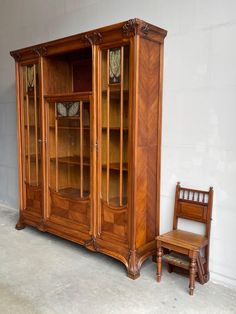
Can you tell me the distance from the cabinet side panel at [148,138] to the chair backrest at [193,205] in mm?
240

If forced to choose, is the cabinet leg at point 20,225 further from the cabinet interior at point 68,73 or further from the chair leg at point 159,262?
the chair leg at point 159,262

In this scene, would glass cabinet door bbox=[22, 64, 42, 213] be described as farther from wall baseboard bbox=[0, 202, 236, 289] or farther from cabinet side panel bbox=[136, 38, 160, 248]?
wall baseboard bbox=[0, 202, 236, 289]

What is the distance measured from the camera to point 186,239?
2795 mm

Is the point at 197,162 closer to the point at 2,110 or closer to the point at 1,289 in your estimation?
the point at 1,289

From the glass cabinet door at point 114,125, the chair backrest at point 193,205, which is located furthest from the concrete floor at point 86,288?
the glass cabinet door at point 114,125

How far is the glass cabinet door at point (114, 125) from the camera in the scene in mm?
2955

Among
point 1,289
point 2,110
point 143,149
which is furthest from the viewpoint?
point 2,110

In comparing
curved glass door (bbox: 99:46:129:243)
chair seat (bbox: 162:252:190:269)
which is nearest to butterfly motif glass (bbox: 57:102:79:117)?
curved glass door (bbox: 99:46:129:243)

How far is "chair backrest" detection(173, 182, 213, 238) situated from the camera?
2.86m

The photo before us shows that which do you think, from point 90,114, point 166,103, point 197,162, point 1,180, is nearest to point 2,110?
point 1,180

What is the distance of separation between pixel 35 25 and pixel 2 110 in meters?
1.50

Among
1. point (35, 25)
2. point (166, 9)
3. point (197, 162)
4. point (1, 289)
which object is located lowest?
point (1, 289)

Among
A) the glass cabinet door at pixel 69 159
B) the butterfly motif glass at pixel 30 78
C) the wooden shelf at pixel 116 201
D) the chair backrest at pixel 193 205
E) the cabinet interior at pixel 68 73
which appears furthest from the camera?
the butterfly motif glass at pixel 30 78

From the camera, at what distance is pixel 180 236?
2875 mm
